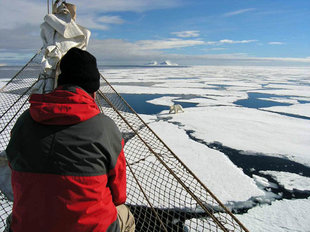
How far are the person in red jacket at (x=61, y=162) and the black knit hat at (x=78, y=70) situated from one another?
0.07 metres

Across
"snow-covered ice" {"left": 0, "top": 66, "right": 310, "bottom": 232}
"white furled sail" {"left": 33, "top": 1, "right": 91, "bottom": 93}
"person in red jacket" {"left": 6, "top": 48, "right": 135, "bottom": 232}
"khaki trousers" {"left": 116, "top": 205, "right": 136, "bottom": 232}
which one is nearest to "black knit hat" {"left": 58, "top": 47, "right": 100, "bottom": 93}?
"person in red jacket" {"left": 6, "top": 48, "right": 135, "bottom": 232}

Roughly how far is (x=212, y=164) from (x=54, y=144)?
261 cm

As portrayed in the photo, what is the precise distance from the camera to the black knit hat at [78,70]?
0.88m

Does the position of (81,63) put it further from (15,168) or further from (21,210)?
(21,210)

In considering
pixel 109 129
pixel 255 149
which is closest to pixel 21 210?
pixel 109 129

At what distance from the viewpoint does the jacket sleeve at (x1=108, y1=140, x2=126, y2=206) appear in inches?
33.6

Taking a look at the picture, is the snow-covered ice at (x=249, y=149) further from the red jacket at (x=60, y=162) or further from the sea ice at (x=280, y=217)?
the red jacket at (x=60, y=162)

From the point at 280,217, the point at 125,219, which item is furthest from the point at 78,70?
the point at 280,217

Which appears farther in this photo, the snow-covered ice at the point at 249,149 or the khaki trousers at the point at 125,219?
the snow-covered ice at the point at 249,149

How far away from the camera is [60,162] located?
73cm

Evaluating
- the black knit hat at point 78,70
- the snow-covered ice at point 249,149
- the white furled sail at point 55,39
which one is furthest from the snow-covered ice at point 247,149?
the black knit hat at point 78,70

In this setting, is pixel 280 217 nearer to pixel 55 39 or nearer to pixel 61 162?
pixel 61 162

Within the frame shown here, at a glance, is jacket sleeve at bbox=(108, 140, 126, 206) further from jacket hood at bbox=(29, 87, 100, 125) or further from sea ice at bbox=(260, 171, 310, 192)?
sea ice at bbox=(260, 171, 310, 192)

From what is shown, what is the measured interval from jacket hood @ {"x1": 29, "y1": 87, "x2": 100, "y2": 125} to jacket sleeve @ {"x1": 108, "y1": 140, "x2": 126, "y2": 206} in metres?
0.20
